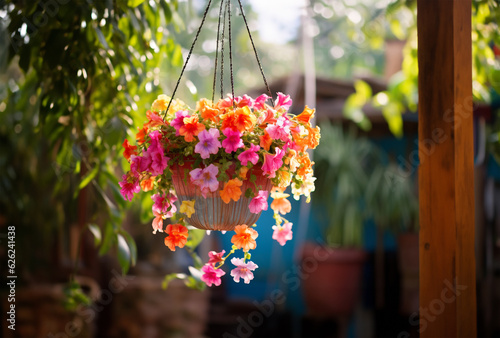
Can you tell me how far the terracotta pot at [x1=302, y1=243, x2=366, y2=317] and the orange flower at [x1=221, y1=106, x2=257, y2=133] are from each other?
10.0 ft

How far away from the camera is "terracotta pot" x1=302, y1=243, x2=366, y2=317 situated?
427 centimetres

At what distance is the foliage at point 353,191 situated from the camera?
424 cm

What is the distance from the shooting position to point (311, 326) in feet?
15.0

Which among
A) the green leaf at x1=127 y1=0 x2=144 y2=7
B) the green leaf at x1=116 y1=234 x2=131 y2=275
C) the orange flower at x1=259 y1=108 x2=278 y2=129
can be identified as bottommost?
the green leaf at x1=116 y1=234 x2=131 y2=275

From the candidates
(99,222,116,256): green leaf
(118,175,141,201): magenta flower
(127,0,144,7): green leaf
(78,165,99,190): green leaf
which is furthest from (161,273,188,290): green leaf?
(127,0,144,7): green leaf

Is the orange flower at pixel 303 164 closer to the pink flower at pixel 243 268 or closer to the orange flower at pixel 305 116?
the orange flower at pixel 305 116

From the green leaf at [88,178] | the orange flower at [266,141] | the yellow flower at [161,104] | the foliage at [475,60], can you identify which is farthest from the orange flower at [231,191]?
the foliage at [475,60]

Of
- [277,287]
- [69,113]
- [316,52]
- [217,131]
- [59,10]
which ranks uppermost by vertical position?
[316,52]

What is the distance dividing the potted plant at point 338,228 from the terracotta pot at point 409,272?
0.30 m

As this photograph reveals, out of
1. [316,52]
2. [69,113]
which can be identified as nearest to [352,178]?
[69,113]

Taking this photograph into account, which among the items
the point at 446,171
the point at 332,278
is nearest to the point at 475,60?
the point at 446,171

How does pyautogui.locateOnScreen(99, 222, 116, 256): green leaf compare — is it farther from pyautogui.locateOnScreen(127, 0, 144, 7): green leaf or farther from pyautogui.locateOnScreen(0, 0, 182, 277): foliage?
pyautogui.locateOnScreen(127, 0, 144, 7): green leaf

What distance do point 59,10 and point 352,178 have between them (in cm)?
292

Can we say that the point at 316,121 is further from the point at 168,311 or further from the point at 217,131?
the point at 217,131
